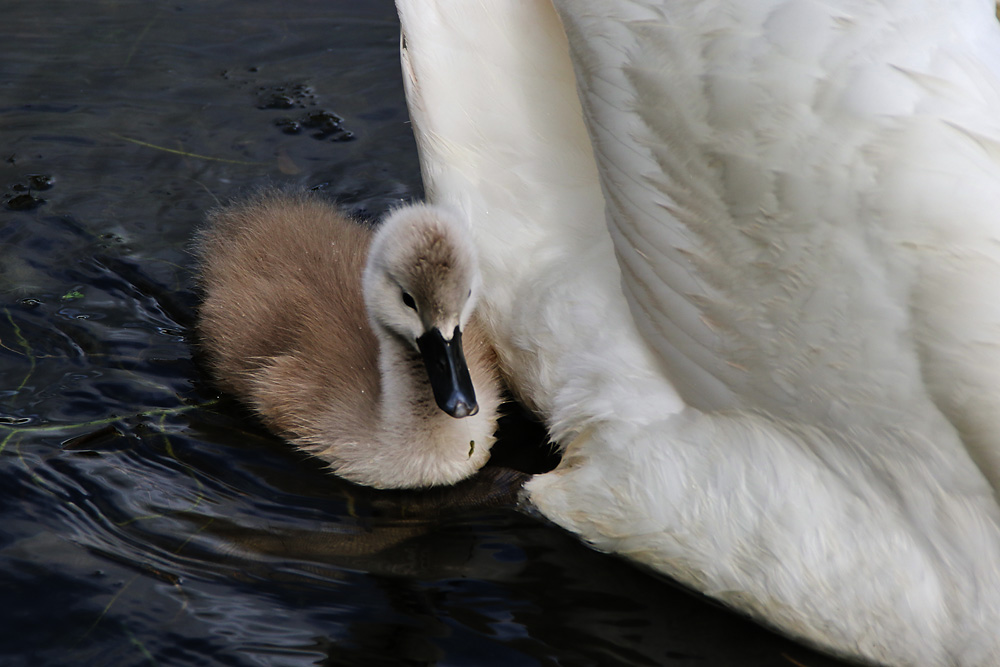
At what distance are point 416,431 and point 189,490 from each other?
57cm

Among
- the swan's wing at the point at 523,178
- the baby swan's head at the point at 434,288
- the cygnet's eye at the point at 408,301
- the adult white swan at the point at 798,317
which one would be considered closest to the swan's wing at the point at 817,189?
the adult white swan at the point at 798,317

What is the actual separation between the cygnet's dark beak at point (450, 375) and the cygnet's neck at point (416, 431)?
198mm

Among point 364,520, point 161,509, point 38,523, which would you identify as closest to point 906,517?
point 364,520

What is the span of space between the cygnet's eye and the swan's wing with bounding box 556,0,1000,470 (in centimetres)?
62

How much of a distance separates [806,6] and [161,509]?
6.01 feet

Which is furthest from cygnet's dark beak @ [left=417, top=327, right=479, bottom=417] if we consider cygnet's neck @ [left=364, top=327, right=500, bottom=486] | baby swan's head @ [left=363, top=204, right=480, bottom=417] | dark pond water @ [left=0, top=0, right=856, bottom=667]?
dark pond water @ [left=0, top=0, right=856, bottom=667]

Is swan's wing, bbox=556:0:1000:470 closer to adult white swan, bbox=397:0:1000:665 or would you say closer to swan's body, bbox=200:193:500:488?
adult white swan, bbox=397:0:1000:665

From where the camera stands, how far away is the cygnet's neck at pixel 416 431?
3.01 m

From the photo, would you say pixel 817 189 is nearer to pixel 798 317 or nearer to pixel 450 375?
pixel 798 317

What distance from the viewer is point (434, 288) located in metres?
2.77

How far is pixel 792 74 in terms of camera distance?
2184mm

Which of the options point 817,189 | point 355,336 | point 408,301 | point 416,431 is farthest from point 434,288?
point 817,189

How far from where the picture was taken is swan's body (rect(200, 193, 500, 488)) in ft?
9.24

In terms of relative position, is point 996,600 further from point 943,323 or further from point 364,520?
point 364,520
